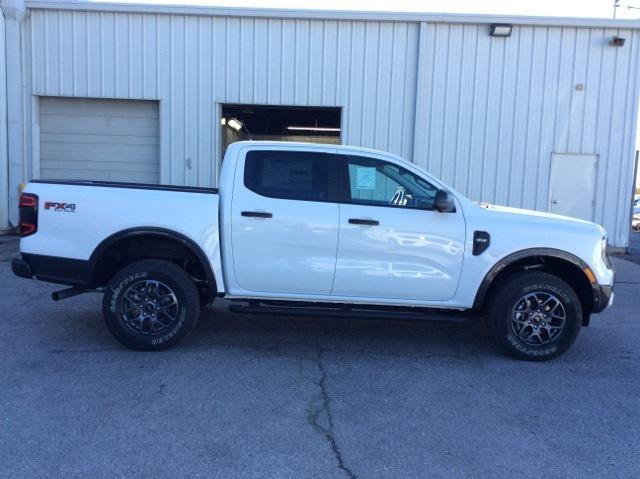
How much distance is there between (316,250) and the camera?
5.48 meters

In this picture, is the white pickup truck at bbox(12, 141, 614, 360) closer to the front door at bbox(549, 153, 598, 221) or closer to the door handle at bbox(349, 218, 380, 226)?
the door handle at bbox(349, 218, 380, 226)

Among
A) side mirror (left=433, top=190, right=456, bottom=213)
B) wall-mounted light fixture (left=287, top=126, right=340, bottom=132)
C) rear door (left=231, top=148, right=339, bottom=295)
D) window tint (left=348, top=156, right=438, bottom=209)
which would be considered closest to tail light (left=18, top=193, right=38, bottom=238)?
rear door (left=231, top=148, right=339, bottom=295)

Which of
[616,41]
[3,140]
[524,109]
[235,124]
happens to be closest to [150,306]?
[3,140]

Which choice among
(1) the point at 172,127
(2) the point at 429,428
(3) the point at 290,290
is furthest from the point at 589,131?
(2) the point at 429,428

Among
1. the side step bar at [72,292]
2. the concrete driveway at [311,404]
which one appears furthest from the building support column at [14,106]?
the side step bar at [72,292]

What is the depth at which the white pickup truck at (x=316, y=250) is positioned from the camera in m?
5.45

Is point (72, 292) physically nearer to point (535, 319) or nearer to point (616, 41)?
point (535, 319)

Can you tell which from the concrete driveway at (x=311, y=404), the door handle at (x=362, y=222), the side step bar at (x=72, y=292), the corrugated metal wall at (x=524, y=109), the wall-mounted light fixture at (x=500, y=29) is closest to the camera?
the concrete driveway at (x=311, y=404)

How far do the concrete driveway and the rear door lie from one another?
0.75 metres

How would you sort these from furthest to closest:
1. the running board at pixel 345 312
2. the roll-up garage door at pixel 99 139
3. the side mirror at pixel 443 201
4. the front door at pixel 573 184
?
the roll-up garage door at pixel 99 139, the front door at pixel 573 184, the running board at pixel 345 312, the side mirror at pixel 443 201

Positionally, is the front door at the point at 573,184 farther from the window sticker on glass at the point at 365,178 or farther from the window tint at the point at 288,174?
the window tint at the point at 288,174

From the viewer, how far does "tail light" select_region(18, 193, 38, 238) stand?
5.51 m

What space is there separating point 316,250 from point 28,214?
2.73 m

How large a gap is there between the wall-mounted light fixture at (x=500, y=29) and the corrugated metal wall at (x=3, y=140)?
1046 cm
